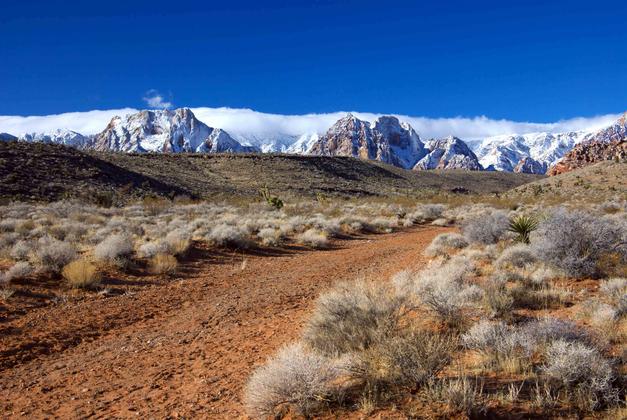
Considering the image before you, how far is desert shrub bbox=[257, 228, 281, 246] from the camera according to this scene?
17.4 m

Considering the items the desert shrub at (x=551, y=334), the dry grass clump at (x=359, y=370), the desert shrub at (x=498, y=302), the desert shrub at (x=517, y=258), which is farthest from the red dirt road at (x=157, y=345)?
the desert shrub at (x=551, y=334)

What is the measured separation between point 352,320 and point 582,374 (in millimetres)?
2429

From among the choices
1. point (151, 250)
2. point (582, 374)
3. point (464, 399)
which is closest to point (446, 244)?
point (151, 250)

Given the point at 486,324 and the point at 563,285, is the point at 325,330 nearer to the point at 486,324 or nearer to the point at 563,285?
the point at 486,324

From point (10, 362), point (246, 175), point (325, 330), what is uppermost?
point (246, 175)

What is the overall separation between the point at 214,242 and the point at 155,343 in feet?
31.3

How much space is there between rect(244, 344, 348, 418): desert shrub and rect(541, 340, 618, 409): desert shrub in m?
2.08

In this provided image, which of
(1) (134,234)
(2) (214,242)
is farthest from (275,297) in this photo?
(1) (134,234)

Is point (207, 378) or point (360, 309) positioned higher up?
point (360, 309)

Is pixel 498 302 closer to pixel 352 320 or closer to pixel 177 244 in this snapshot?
pixel 352 320

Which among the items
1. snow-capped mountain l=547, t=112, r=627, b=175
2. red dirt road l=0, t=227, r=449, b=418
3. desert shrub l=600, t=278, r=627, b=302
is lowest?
red dirt road l=0, t=227, r=449, b=418

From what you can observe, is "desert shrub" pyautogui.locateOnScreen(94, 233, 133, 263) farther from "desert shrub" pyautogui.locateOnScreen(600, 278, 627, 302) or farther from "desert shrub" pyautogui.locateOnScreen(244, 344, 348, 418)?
"desert shrub" pyautogui.locateOnScreen(600, 278, 627, 302)

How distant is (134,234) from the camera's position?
17.2 metres

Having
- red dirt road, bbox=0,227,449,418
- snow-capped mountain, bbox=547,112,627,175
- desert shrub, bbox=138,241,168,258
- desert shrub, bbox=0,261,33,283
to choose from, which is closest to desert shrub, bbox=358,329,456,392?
red dirt road, bbox=0,227,449,418
